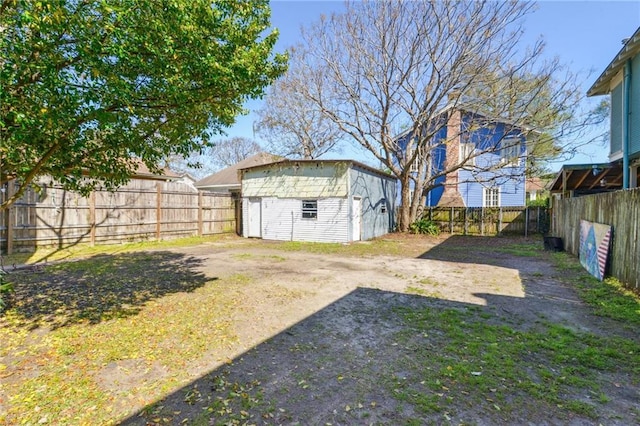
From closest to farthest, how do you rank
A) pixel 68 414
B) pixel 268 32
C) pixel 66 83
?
pixel 68 414 → pixel 66 83 → pixel 268 32

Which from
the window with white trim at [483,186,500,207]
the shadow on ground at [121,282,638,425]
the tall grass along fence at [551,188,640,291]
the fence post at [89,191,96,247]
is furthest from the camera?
the window with white trim at [483,186,500,207]

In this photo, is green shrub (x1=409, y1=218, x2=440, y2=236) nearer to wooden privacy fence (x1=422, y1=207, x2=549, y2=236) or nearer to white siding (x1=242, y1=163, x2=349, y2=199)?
wooden privacy fence (x1=422, y1=207, x2=549, y2=236)

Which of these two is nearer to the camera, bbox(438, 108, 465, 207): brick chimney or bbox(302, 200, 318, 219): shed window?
bbox(302, 200, 318, 219): shed window

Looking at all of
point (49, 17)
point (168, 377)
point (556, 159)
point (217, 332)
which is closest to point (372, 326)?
point (217, 332)

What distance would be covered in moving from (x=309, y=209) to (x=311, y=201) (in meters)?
0.36

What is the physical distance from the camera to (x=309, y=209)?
13812 millimetres

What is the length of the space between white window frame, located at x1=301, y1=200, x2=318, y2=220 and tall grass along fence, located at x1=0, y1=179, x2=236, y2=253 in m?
4.34

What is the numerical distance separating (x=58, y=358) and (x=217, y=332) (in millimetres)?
1549

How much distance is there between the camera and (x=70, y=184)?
4.22 metres

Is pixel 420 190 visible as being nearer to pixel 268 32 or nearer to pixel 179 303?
pixel 268 32

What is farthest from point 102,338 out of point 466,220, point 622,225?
point 466,220

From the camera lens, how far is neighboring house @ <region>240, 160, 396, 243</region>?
13284 millimetres

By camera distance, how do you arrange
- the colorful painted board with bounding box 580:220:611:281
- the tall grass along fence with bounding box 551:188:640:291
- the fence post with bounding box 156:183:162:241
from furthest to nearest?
1. the fence post with bounding box 156:183:162:241
2. the colorful painted board with bounding box 580:220:611:281
3. the tall grass along fence with bounding box 551:188:640:291

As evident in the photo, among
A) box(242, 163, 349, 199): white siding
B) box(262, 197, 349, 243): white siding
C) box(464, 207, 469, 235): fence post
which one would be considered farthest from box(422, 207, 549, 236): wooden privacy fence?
box(242, 163, 349, 199): white siding
